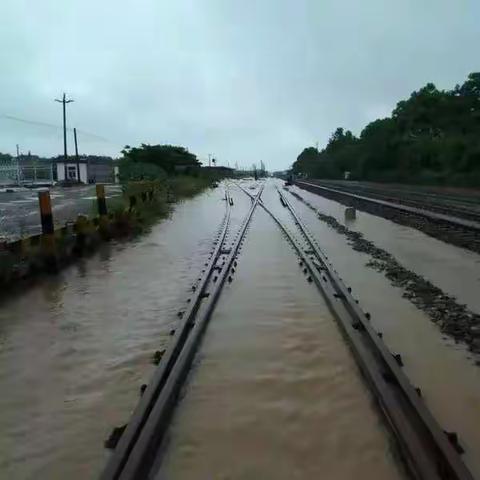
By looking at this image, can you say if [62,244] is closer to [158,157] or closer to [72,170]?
[158,157]

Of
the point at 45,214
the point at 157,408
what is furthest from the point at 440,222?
the point at 157,408

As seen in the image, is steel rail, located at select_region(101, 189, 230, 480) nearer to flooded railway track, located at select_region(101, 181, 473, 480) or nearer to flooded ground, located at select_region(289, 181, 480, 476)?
flooded railway track, located at select_region(101, 181, 473, 480)

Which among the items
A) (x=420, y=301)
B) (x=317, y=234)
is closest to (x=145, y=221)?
(x=317, y=234)

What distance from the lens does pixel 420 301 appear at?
883 centimetres

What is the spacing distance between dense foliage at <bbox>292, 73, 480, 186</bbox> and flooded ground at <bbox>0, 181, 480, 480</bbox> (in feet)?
143

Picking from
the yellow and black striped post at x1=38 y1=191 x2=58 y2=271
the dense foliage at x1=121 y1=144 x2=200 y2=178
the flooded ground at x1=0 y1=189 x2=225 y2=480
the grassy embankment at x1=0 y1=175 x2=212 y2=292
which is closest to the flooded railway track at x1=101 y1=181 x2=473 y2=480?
the flooded ground at x1=0 y1=189 x2=225 y2=480

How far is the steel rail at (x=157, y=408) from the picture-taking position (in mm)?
3762

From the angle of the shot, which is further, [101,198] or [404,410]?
[101,198]

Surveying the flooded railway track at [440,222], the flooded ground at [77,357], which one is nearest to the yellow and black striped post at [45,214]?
the flooded ground at [77,357]

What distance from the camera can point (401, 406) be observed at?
15.2ft

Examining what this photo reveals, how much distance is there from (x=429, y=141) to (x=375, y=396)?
66649 mm

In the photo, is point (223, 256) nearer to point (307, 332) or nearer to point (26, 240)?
point (26, 240)

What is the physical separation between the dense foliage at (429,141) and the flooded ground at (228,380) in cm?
4359

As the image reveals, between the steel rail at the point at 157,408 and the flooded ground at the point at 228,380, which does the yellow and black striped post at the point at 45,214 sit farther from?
the steel rail at the point at 157,408
